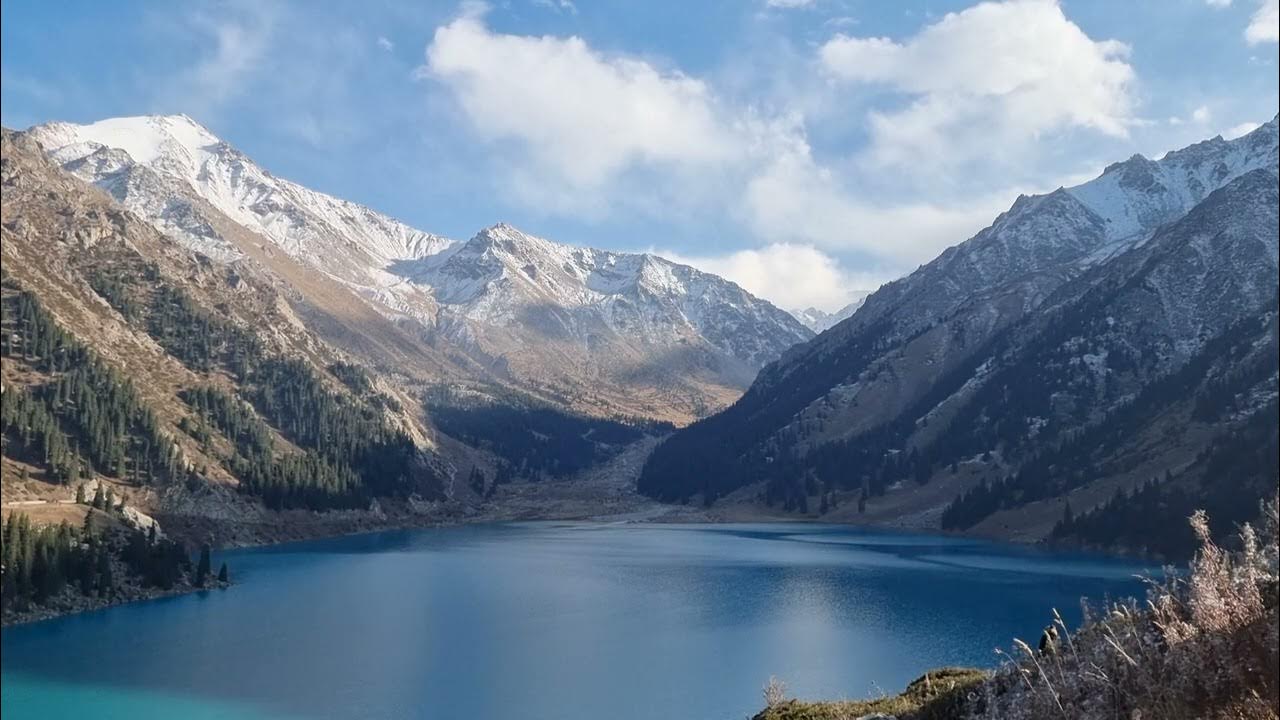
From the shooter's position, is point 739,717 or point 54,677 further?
point 739,717

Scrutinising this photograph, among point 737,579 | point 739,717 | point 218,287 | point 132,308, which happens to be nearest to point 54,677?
point 739,717

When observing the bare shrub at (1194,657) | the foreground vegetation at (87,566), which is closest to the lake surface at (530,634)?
the foreground vegetation at (87,566)

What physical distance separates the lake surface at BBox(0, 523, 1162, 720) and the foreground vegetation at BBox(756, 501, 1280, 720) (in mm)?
9853

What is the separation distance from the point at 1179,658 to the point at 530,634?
59341 millimetres

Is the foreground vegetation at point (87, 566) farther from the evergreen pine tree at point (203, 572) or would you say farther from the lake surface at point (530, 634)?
the lake surface at point (530, 634)

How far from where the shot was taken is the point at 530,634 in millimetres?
68688

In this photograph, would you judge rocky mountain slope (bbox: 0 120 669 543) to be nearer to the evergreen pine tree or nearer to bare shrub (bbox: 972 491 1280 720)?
the evergreen pine tree

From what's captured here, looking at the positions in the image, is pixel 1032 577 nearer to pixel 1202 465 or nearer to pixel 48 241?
pixel 1202 465

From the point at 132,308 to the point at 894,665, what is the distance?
14026cm

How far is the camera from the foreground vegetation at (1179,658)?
12.9 metres

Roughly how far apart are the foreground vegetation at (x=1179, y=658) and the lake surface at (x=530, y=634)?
9.85 meters

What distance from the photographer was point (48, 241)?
146000 mm

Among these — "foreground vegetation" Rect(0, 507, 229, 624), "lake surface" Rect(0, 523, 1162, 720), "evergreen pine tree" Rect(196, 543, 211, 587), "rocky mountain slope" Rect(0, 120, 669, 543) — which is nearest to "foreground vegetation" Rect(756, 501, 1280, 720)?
"lake surface" Rect(0, 523, 1162, 720)

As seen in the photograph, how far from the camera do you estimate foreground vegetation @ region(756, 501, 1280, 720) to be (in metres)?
12.9
